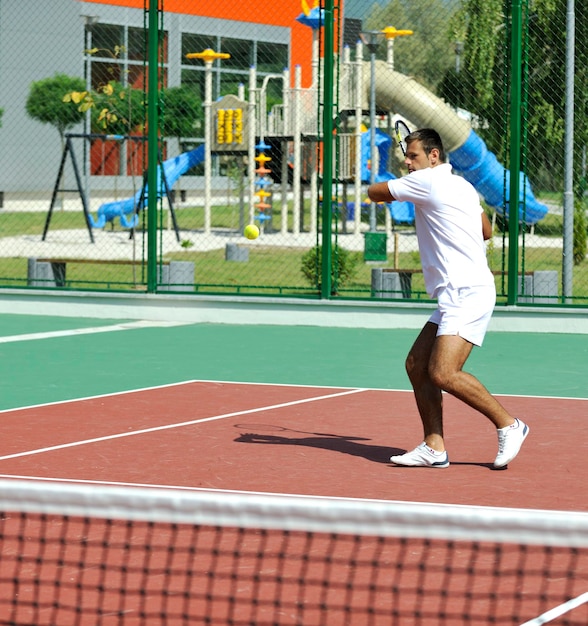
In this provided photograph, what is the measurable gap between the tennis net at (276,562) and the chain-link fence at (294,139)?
27.1 ft

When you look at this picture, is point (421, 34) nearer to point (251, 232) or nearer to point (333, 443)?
point (251, 232)

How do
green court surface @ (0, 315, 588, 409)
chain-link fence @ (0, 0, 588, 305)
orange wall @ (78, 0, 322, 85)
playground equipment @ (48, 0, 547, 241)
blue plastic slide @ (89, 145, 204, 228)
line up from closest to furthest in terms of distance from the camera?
green court surface @ (0, 315, 588, 409), chain-link fence @ (0, 0, 588, 305), playground equipment @ (48, 0, 547, 241), blue plastic slide @ (89, 145, 204, 228), orange wall @ (78, 0, 322, 85)

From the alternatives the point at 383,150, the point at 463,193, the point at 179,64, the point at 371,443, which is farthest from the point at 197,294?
the point at 179,64

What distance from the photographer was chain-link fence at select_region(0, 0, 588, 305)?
1431 centimetres

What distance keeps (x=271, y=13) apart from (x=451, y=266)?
2720 cm

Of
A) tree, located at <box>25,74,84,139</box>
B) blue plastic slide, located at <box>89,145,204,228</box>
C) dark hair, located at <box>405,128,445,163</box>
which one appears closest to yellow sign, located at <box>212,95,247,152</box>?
blue plastic slide, located at <box>89,145,204,228</box>

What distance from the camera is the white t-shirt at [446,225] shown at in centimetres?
717

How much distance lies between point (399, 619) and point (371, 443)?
3531 mm

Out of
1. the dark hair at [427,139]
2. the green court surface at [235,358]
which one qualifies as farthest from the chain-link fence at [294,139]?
the dark hair at [427,139]

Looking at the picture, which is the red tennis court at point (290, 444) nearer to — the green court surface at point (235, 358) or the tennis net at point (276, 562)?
the green court surface at point (235, 358)

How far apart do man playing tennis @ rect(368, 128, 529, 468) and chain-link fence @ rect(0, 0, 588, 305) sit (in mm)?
6267

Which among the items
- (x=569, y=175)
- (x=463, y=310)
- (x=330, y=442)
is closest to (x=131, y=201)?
(x=569, y=175)

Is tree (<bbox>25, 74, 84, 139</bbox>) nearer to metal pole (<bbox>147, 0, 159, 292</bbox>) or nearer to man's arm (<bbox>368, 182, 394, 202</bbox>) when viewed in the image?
metal pole (<bbox>147, 0, 159, 292</bbox>)

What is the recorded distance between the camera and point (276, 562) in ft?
17.7
